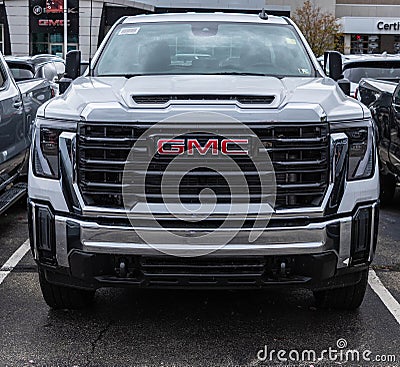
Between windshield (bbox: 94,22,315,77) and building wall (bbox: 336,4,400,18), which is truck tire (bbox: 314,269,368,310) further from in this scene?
building wall (bbox: 336,4,400,18)

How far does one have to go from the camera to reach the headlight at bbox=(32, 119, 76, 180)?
4500 millimetres

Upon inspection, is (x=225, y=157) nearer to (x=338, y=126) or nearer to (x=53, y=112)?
(x=338, y=126)

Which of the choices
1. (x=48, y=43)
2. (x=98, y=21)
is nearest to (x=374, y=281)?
(x=98, y=21)

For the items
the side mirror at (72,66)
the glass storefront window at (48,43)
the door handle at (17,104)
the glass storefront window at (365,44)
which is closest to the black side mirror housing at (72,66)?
the side mirror at (72,66)

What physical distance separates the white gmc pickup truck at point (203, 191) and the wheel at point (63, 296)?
0.34 metres

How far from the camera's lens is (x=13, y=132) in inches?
293

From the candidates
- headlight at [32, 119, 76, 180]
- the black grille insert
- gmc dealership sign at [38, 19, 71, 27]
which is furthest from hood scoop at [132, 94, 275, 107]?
gmc dealership sign at [38, 19, 71, 27]

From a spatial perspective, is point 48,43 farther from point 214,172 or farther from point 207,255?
point 207,255

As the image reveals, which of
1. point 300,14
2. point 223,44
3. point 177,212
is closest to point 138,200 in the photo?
point 177,212

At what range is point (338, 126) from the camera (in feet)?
14.7

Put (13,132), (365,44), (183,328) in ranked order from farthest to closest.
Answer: (365,44)
(13,132)
(183,328)

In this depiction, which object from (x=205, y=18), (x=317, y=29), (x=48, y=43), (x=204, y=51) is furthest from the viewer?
(x=48, y=43)

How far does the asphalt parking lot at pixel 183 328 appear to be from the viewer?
14.6ft

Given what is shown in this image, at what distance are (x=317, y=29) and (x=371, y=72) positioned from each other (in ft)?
105
